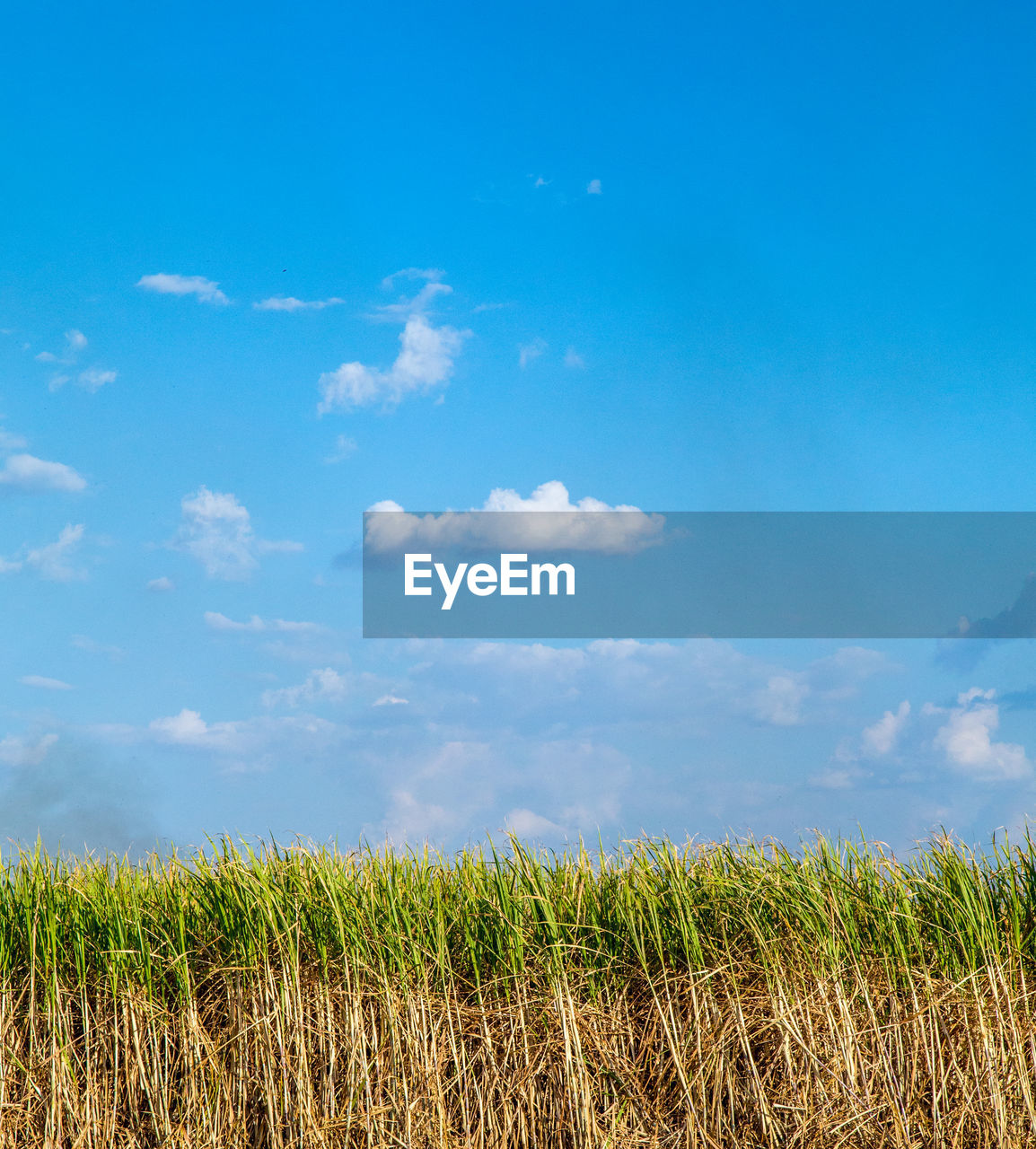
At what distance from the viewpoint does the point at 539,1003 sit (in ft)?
16.1

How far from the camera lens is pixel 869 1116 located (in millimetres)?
4715

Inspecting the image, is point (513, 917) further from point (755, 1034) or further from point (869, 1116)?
point (869, 1116)

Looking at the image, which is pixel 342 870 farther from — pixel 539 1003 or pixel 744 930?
pixel 744 930

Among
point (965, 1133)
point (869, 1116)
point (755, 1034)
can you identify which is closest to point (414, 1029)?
point (755, 1034)

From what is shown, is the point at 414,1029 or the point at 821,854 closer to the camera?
the point at 414,1029

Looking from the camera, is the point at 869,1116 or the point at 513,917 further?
the point at 513,917

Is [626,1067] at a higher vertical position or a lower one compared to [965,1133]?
higher

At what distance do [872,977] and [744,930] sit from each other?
66cm

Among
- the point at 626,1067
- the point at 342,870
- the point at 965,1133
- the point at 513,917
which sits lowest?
the point at 965,1133

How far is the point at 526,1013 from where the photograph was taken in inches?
193

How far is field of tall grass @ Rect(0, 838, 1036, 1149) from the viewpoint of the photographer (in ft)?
15.6

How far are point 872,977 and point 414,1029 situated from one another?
2290 millimetres

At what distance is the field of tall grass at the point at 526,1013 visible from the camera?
187 inches

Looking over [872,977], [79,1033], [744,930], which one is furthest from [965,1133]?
[79,1033]
